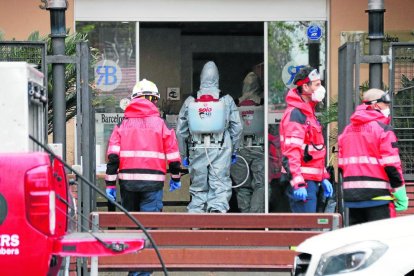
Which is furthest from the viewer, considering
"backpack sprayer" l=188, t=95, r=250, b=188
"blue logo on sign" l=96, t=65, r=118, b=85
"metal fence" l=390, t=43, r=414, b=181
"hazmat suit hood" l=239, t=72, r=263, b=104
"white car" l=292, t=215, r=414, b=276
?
"hazmat suit hood" l=239, t=72, r=263, b=104

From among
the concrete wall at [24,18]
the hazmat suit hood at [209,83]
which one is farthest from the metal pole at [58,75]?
the concrete wall at [24,18]

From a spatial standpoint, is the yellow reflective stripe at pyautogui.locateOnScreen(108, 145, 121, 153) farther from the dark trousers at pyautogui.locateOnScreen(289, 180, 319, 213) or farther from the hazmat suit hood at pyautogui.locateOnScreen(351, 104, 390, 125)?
the hazmat suit hood at pyautogui.locateOnScreen(351, 104, 390, 125)

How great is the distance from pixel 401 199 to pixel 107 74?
19.4 ft

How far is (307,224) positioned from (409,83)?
224 cm

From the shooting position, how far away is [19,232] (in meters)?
6.36

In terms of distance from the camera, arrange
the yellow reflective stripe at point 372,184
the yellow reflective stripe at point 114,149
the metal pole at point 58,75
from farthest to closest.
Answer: the yellow reflective stripe at point 114,149 < the metal pole at point 58,75 < the yellow reflective stripe at point 372,184

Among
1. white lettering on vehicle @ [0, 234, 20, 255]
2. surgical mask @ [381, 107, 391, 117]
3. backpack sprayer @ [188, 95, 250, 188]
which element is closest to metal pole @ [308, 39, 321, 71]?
backpack sprayer @ [188, 95, 250, 188]

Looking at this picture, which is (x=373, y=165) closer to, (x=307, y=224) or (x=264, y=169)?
(x=307, y=224)

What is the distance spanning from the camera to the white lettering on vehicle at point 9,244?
20.8 feet

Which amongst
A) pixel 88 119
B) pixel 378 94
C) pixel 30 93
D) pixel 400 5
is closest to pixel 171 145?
pixel 88 119

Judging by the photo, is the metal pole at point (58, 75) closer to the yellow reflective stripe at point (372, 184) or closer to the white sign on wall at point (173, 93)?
the yellow reflective stripe at point (372, 184)

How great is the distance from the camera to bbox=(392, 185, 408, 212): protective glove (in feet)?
29.8

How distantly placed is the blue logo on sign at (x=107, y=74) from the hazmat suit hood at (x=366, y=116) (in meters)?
5.38

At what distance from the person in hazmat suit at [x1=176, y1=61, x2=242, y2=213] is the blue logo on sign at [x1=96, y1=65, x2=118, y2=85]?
5.33ft
